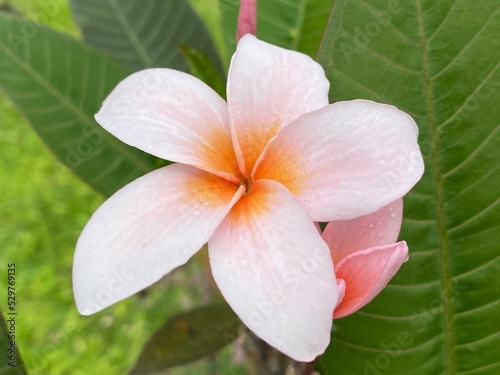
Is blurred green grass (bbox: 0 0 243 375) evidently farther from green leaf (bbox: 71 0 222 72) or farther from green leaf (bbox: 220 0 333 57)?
green leaf (bbox: 220 0 333 57)

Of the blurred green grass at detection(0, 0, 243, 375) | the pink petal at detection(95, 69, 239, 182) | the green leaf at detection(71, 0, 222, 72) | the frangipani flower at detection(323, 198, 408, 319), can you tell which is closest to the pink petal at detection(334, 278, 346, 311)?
the frangipani flower at detection(323, 198, 408, 319)

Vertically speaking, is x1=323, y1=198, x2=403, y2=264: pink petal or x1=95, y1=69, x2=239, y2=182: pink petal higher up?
x1=95, y1=69, x2=239, y2=182: pink petal

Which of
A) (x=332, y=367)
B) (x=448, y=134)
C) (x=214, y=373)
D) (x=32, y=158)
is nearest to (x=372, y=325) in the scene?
(x=332, y=367)

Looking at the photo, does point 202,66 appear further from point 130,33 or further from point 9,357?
point 9,357

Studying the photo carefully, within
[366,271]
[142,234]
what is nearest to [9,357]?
[142,234]

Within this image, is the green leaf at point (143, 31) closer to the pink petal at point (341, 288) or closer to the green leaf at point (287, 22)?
the green leaf at point (287, 22)

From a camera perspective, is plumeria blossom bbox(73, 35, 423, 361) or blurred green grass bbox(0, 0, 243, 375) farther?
blurred green grass bbox(0, 0, 243, 375)

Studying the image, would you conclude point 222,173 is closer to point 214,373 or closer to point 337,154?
point 337,154

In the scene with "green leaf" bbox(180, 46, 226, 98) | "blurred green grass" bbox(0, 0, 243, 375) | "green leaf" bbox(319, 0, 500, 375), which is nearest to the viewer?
"green leaf" bbox(319, 0, 500, 375)
